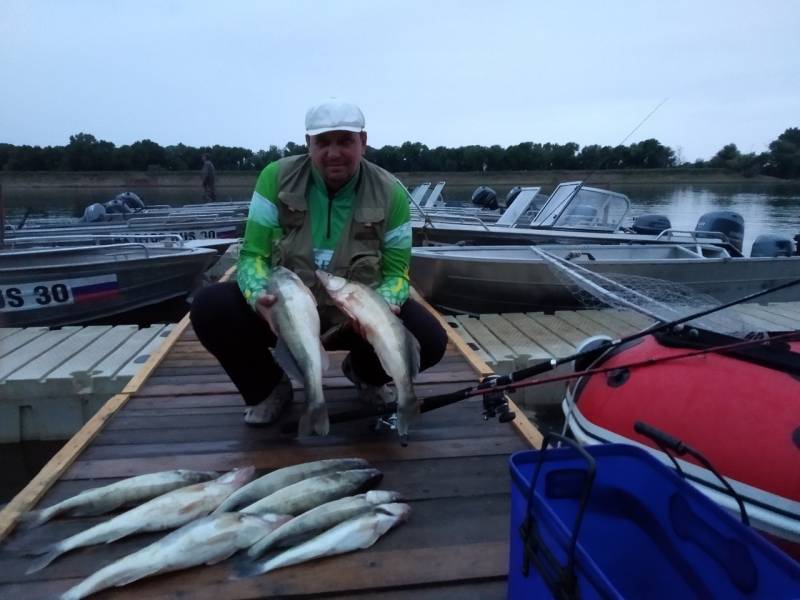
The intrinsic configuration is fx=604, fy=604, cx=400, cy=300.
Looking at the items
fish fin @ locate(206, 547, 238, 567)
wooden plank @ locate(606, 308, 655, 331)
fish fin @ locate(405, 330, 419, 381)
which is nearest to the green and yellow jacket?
fish fin @ locate(405, 330, 419, 381)

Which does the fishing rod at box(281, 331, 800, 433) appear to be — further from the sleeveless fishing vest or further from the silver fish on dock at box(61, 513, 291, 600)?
the silver fish on dock at box(61, 513, 291, 600)

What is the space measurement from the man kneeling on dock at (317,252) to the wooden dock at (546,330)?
2.43 m

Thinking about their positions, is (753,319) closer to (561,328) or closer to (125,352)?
(561,328)

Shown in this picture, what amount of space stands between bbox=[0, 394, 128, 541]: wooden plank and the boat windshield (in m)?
8.99

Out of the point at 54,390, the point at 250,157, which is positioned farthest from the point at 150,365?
the point at 250,157

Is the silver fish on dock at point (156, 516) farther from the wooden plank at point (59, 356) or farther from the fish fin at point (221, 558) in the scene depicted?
the wooden plank at point (59, 356)

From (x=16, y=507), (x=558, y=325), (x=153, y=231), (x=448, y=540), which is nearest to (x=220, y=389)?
(x=16, y=507)

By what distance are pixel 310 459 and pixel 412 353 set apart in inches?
27.9

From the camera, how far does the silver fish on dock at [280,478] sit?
242cm

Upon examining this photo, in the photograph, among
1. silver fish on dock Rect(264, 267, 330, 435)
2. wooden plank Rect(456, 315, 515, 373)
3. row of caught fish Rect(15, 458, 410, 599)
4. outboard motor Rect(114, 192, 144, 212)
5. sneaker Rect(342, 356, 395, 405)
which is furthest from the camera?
outboard motor Rect(114, 192, 144, 212)

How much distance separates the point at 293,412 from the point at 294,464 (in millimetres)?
609

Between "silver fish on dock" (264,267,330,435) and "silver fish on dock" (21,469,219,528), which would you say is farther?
"silver fish on dock" (264,267,330,435)

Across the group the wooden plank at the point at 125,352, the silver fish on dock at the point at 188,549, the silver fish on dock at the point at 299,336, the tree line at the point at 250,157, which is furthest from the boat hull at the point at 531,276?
the tree line at the point at 250,157

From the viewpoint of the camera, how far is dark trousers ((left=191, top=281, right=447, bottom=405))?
9.65ft
